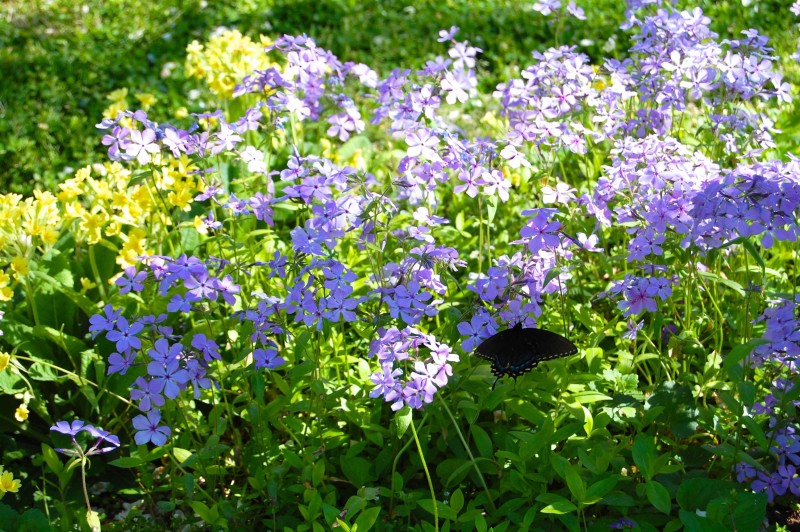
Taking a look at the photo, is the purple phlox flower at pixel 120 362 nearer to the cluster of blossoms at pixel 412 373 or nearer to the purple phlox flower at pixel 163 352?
the purple phlox flower at pixel 163 352

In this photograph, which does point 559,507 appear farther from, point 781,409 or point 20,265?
point 20,265

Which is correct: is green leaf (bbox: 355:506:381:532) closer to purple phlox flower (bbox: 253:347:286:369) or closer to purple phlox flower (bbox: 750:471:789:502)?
purple phlox flower (bbox: 253:347:286:369)

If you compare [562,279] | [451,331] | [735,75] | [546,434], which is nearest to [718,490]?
[546,434]

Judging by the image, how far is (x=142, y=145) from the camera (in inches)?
93.4

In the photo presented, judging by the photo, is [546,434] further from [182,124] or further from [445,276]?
[182,124]

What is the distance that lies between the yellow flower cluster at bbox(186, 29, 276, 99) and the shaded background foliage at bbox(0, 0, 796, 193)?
3.92 ft

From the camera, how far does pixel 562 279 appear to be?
2.25 metres

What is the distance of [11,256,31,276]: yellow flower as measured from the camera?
2551 millimetres

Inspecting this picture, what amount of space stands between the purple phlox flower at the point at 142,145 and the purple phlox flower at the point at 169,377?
59 centimetres

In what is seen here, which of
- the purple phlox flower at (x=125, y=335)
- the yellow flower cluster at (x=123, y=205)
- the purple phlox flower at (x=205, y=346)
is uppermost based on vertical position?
the yellow flower cluster at (x=123, y=205)

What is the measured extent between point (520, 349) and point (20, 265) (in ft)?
4.87

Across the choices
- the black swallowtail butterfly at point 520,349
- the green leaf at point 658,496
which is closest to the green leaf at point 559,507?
the green leaf at point 658,496

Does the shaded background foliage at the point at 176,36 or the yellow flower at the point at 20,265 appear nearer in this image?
the yellow flower at the point at 20,265

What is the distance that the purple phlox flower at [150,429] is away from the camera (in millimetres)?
2127
